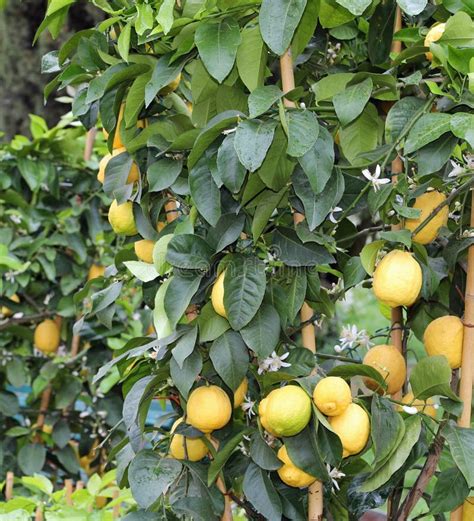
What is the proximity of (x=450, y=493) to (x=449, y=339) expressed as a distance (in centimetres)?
21

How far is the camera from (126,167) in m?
1.32

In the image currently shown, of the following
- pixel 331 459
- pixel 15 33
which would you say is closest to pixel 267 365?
pixel 331 459

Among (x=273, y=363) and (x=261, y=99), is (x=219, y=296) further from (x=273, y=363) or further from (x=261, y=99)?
(x=261, y=99)

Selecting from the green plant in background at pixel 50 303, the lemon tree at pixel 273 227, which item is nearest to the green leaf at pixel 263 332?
the lemon tree at pixel 273 227

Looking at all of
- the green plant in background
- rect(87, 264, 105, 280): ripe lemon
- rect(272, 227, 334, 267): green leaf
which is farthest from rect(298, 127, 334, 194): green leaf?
rect(87, 264, 105, 280): ripe lemon

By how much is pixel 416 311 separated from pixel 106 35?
636 mm

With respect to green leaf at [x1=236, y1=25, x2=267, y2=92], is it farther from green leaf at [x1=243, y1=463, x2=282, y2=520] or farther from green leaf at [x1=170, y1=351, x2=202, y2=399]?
green leaf at [x1=243, y1=463, x2=282, y2=520]

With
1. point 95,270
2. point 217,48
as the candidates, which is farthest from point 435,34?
A: point 95,270

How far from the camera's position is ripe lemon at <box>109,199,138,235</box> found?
1349 mm

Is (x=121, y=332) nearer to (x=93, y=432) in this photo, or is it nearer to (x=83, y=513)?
(x=93, y=432)

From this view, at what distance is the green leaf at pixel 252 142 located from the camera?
1.01m

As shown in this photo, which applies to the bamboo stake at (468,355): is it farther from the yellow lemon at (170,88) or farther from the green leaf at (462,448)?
the yellow lemon at (170,88)

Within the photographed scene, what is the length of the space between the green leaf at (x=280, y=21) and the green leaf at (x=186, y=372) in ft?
1.32

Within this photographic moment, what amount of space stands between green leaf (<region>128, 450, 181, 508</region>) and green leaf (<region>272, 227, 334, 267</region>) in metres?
0.33
